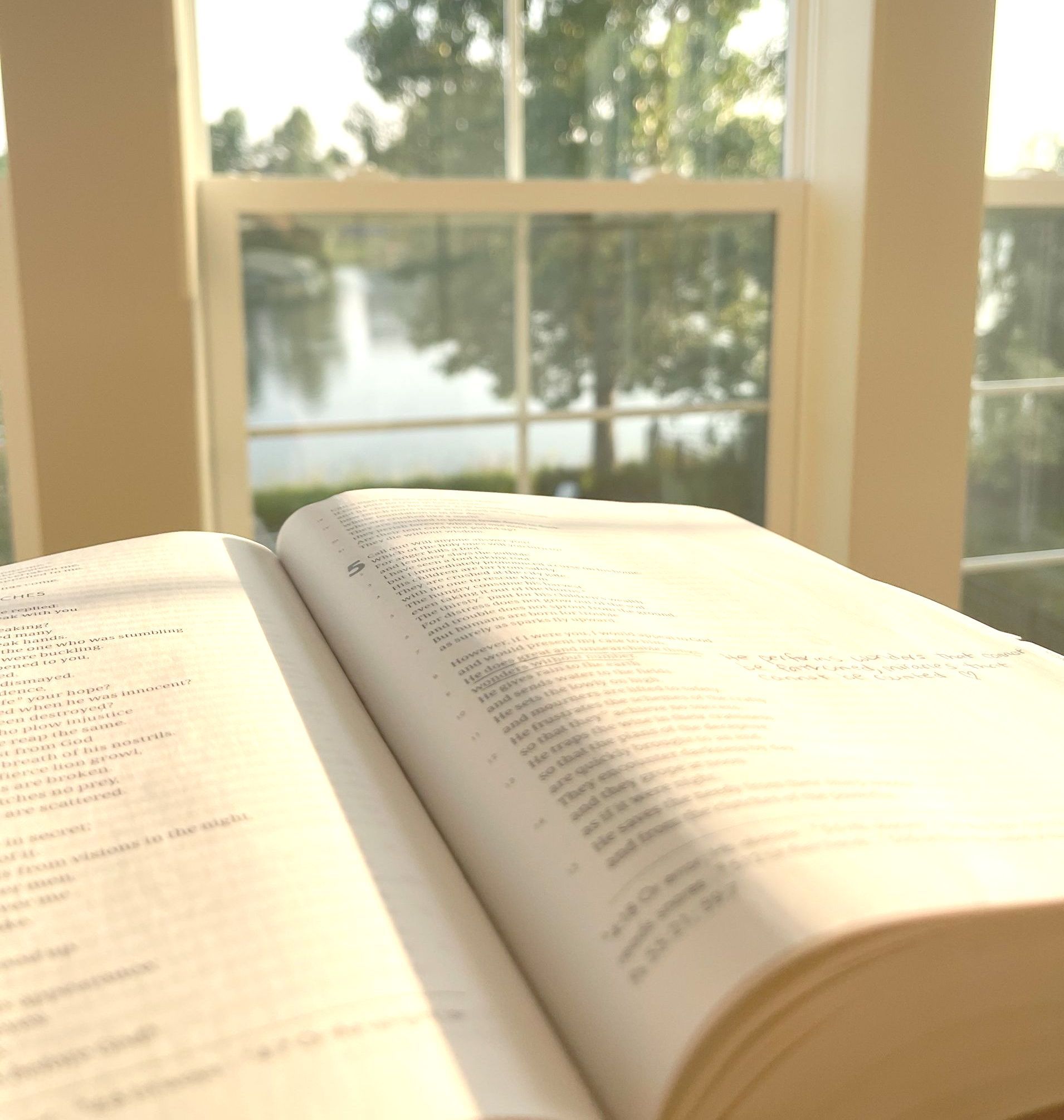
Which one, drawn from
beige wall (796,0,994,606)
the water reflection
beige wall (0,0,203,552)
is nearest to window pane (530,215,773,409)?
beige wall (796,0,994,606)

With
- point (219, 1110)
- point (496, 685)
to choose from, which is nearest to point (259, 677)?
point (496, 685)

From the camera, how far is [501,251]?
1.44 m

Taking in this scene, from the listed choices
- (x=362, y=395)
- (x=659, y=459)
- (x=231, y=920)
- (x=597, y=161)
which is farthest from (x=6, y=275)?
(x=231, y=920)

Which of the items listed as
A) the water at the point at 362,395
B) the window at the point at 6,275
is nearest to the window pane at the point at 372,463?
the water at the point at 362,395

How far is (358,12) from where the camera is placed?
1.35m

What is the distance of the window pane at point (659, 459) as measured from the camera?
151 cm

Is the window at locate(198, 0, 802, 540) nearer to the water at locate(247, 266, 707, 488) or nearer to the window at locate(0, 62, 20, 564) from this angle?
the water at locate(247, 266, 707, 488)

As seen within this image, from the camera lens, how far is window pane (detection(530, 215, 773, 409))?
4.83 feet

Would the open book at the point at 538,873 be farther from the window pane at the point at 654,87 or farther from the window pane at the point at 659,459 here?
the window pane at the point at 654,87

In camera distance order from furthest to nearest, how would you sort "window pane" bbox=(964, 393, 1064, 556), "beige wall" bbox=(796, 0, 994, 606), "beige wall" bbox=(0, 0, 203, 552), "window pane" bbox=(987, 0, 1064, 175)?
1. "window pane" bbox=(964, 393, 1064, 556)
2. "window pane" bbox=(987, 0, 1064, 175)
3. "beige wall" bbox=(796, 0, 994, 606)
4. "beige wall" bbox=(0, 0, 203, 552)

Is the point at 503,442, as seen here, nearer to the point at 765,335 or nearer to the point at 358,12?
the point at 765,335

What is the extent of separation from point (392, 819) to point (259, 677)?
12 cm

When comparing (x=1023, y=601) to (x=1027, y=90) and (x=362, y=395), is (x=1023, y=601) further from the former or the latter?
(x=362, y=395)

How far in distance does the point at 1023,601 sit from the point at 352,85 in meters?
1.37
